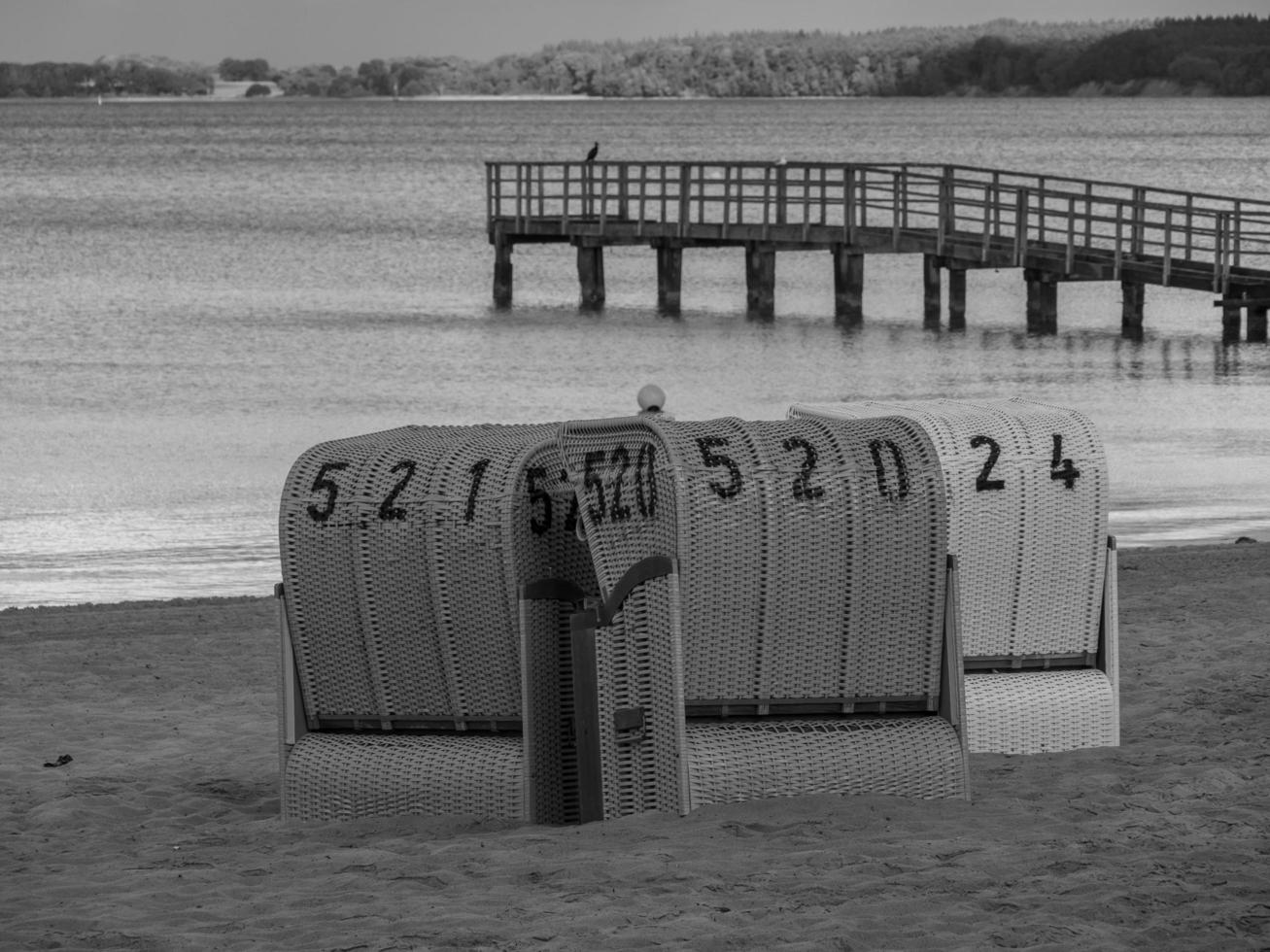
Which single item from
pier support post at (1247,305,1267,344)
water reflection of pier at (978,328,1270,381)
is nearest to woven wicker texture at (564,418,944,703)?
water reflection of pier at (978,328,1270,381)

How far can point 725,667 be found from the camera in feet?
18.3

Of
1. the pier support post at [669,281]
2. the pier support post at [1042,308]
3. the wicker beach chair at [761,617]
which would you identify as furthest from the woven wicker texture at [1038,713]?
the pier support post at [669,281]

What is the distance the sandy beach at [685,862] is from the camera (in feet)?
15.2

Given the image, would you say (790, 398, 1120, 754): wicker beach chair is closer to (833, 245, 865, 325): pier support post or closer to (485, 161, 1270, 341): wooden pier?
(485, 161, 1270, 341): wooden pier

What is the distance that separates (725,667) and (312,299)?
3608cm

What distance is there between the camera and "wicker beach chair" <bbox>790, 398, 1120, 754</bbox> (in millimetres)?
6492

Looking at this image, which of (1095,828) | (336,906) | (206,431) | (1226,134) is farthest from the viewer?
(1226,134)

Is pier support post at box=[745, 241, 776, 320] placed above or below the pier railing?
below

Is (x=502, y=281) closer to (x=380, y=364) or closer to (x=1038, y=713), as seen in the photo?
(x=380, y=364)

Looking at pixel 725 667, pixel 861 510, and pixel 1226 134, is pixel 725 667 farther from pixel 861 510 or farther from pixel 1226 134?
pixel 1226 134

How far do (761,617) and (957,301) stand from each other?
2887cm

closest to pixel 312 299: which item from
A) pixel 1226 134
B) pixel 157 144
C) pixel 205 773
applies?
pixel 205 773

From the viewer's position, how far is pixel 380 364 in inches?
1194

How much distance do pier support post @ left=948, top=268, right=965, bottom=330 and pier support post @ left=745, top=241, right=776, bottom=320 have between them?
3.31m
